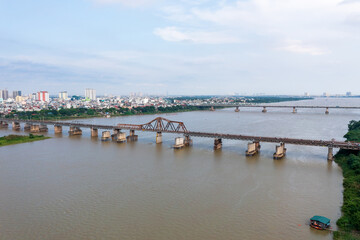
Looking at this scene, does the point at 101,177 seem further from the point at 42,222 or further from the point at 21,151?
the point at 21,151

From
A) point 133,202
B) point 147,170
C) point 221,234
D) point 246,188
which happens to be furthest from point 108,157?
point 221,234

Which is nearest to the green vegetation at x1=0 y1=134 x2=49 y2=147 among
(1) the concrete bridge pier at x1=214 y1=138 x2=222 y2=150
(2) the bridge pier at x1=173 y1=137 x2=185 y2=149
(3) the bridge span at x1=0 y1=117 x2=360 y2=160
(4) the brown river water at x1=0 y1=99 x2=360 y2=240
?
(3) the bridge span at x1=0 y1=117 x2=360 y2=160

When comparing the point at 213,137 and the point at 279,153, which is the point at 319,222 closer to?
the point at 279,153

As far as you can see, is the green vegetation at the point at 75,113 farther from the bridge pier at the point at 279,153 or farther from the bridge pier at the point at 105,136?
the bridge pier at the point at 279,153

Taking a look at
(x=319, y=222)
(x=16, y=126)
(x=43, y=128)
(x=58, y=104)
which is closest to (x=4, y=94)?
(x=58, y=104)

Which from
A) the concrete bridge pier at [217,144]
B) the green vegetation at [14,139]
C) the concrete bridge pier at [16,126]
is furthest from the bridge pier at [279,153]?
the concrete bridge pier at [16,126]
